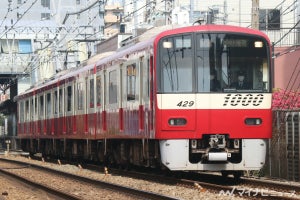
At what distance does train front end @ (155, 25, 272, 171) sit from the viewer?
14.7m

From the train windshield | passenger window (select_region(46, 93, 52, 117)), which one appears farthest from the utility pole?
passenger window (select_region(46, 93, 52, 117))

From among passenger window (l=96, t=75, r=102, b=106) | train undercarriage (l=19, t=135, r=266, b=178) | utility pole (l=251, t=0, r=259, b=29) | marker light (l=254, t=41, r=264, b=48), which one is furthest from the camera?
utility pole (l=251, t=0, r=259, b=29)

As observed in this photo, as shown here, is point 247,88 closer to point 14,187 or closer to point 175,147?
point 175,147

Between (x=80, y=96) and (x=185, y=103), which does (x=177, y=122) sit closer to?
(x=185, y=103)

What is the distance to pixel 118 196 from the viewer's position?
13.8 meters

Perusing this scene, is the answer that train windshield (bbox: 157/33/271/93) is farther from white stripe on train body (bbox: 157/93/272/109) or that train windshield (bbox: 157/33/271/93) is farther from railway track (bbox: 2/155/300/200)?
railway track (bbox: 2/155/300/200)

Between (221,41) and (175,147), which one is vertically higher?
(221,41)

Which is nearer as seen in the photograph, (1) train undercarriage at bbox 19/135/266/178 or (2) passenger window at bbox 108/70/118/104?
(1) train undercarriage at bbox 19/135/266/178

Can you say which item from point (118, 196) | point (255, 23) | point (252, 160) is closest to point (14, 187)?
point (118, 196)

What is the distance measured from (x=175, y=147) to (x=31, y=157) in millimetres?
22232

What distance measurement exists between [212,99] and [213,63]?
2.28 feet

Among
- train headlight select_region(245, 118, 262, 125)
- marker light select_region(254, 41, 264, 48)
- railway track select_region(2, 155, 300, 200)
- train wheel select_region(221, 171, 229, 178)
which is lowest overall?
railway track select_region(2, 155, 300, 200)

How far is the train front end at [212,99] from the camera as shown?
14664mm

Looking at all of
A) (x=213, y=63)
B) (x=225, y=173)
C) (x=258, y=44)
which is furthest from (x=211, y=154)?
(x=258, y=44)
